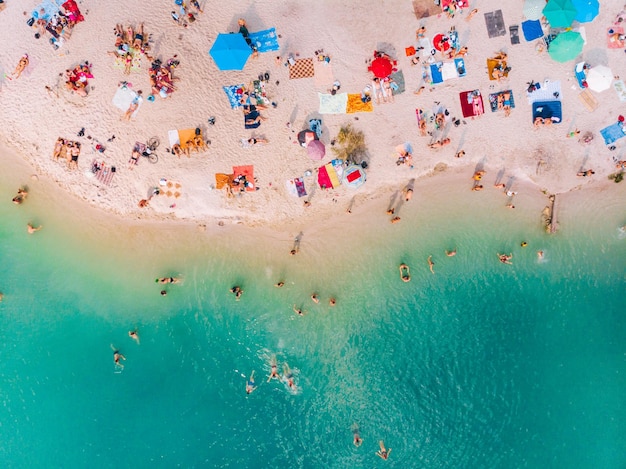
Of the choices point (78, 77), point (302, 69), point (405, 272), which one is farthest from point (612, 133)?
point (78, 77)

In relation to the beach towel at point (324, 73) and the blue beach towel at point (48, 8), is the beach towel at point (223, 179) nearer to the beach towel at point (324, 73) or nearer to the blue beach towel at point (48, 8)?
the beach towel at point (324, 73)

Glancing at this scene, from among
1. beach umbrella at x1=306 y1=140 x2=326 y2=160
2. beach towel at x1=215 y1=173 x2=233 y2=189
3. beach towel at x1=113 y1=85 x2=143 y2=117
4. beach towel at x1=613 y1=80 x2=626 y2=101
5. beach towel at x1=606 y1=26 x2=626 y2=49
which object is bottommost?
beach towel at x1=215 y1=173 x2=233 y2=189

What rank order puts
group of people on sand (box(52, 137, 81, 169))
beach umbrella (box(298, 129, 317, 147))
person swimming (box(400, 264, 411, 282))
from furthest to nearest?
person swimming (box(400, 264, 411, 282)) → group of people on sand (box(52, 137, 81, 169)) → beach umbrella (box(298, 129, 317, 147))

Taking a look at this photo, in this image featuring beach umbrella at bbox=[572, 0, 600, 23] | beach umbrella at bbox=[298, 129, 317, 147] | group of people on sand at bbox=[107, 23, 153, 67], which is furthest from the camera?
group of people on sand at bbox=[107, 23, 153, 67]

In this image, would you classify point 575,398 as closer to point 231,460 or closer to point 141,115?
point 231,460

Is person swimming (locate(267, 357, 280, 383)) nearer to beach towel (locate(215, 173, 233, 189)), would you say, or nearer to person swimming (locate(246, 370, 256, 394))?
person swimming (locate(246, 370, 256, 394))

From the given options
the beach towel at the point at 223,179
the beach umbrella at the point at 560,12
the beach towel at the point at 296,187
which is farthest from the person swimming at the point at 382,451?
the beach umbrella at the point at 560,12

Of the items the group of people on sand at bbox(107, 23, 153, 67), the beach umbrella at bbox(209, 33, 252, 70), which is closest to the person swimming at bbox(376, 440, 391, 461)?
the beach umbrella at bbox(209, 33, 252, 70)
